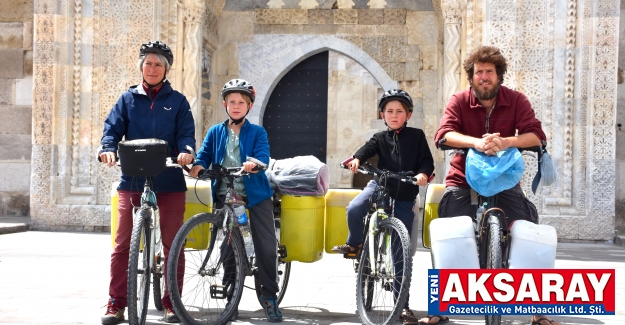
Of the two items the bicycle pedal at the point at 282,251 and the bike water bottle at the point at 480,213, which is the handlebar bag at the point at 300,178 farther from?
the bike water bottle at the point at 480,213

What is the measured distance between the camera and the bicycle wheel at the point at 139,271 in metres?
4.42

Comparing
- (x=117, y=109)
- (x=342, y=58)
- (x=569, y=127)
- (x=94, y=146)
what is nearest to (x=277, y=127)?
(x=94, y=146)

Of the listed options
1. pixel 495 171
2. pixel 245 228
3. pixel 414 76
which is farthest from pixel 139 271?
pixel 414 76

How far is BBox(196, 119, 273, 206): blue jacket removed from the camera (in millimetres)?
5129

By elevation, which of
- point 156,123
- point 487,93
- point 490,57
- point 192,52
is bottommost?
point 156,123

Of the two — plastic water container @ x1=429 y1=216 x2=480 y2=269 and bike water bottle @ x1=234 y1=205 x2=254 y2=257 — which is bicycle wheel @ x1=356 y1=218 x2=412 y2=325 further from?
bike water bottle @ x1=234 y1=205 x2=254 y2=257

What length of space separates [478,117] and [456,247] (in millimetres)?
847

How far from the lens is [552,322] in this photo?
15.4 ft

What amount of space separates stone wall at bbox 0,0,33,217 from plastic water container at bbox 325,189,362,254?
8555mm

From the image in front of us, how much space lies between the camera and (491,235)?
4227 mm

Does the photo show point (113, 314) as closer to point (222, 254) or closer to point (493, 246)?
point (222, 254)

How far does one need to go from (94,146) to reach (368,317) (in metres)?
7.64

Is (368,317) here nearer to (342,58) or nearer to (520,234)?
(520,234)

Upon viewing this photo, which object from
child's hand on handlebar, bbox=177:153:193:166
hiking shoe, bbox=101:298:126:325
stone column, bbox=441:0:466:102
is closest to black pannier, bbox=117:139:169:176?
child's hand on handlebar, bbox=177:153:193:166
